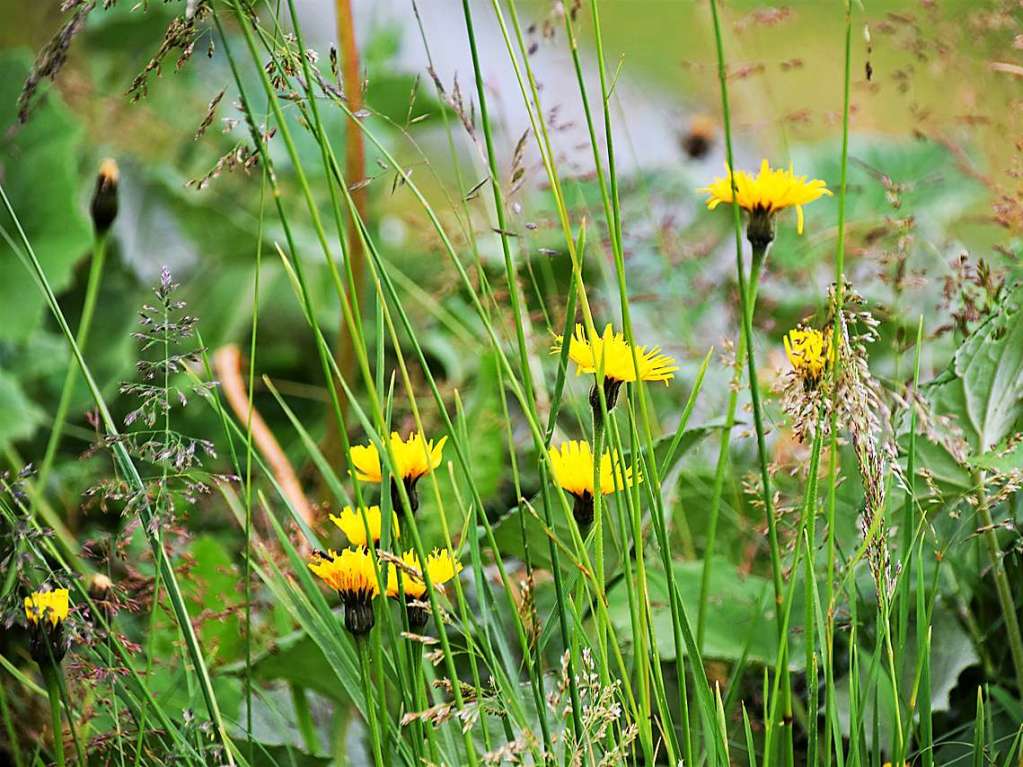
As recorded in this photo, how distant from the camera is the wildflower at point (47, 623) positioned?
1.89 feet

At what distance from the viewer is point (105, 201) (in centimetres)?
75

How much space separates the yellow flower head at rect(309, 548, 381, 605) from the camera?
1.82 feet

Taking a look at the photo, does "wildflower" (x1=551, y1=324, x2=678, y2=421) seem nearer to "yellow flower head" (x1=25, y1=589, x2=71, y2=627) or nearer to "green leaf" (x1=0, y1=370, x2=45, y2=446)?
"yellow flower head" (x1=25, y1=589, x2=71, y2=627)

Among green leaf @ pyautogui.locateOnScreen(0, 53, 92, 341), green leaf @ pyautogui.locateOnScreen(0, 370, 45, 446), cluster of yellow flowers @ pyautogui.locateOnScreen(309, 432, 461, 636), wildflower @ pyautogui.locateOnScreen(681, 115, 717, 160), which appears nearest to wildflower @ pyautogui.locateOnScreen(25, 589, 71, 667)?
cluster of yellow flowers @ pyautogui.locateOnScreen(309, 432, 461, 636)

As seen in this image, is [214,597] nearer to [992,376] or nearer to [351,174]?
[351,174]

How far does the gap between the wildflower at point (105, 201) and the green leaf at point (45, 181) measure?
696 millimetres

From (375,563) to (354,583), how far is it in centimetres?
4

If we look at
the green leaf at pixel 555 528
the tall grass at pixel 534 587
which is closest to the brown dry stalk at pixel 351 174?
the tall grass at pixel 534 587

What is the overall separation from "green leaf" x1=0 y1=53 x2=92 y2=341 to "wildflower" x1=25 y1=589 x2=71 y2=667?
888 millimetres

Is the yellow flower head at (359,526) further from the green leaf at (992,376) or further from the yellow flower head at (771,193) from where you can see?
the green leaf at (992,376)

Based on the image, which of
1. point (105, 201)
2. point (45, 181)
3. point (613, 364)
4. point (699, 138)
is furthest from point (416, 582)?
point (699, 138)

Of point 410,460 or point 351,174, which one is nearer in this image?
point 410,460

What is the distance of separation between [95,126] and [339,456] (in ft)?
3.39

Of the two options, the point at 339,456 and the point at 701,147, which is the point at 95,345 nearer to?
the point at 339,456
